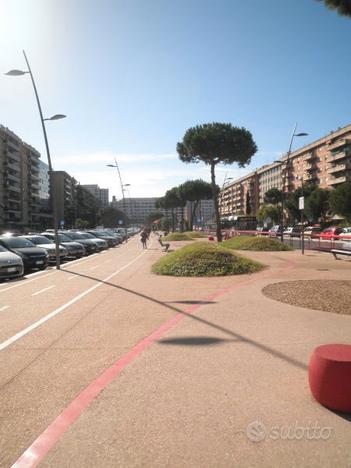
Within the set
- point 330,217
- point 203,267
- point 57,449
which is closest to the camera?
point 57,449

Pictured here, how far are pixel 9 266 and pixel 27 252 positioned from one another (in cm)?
302

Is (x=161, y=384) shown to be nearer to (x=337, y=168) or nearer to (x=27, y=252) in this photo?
(x=27, y=252)

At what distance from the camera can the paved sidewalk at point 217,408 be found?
9.77 feet

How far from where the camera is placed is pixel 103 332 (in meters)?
6.64

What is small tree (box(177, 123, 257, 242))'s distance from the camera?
35.7m

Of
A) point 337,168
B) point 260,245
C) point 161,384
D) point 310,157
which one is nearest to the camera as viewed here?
point 161,384

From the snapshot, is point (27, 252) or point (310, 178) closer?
point (27, 252)

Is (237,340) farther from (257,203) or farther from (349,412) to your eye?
(257,203)

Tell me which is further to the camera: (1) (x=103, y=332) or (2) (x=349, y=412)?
(1) (x=103, y=332)

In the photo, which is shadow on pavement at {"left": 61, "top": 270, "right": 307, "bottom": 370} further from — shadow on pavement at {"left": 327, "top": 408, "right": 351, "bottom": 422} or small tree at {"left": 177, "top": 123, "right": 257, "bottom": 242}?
small tree at {"left": 177, "top": 123, "right": 257, "bottom": 242}

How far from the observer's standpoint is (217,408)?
3.71 metres

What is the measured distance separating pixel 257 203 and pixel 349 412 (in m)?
140

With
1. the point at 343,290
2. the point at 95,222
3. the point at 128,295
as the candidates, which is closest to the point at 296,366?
the point at 343,290

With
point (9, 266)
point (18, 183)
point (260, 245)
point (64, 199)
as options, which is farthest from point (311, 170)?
point (9, 266)
